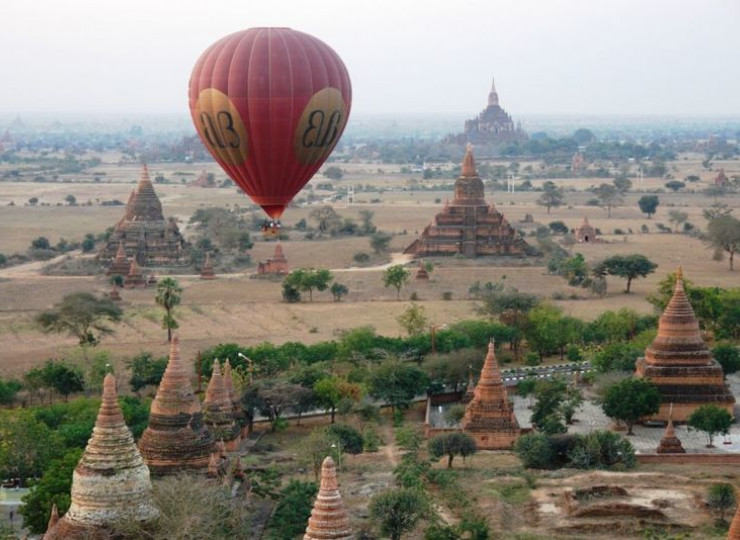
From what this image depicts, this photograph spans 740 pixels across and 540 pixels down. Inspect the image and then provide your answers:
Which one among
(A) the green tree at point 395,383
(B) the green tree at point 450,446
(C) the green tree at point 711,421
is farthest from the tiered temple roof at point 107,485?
(A) the green tree at point 395,383

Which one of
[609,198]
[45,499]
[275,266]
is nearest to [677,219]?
[609,198]

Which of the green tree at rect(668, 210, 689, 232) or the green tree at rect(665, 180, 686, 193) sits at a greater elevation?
the green tree at rect(668, 210, 689, 232)

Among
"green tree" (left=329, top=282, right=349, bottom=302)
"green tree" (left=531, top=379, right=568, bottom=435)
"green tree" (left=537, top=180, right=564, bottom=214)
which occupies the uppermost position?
"green tree" (left=531, top=379, right=568, bottom=435)

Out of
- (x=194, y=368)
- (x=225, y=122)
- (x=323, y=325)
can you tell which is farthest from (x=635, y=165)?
(x=225, y=122)

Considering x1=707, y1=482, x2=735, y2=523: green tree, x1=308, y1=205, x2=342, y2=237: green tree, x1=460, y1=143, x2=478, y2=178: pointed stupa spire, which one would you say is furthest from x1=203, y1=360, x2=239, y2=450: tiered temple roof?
x1=308, y1=205, x2=342, y2=237: green tree

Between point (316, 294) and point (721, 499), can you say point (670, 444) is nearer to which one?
point (721, 499)

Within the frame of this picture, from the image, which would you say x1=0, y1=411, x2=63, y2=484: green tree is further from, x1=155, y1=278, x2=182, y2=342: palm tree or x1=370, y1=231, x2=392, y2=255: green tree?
x1=370, y1=231, x2=392, y2=255: green tree
